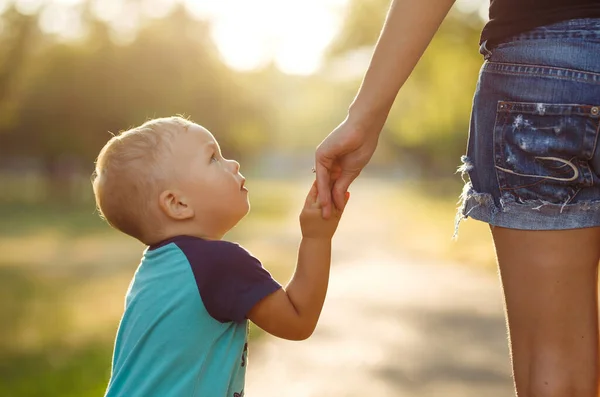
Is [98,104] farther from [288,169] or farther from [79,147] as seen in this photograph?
[288,169]

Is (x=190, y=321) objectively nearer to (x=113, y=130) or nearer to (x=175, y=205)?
→ (x=175, y=205)

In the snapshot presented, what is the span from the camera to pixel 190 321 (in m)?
2.19

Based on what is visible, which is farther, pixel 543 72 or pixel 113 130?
pixel 113 130

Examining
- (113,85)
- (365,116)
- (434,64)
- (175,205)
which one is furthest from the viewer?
(113,85)

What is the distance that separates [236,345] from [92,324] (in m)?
5.12

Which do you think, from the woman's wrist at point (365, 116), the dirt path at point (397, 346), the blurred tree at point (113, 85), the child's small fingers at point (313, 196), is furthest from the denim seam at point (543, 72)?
the blurred tree at point (113, 85)

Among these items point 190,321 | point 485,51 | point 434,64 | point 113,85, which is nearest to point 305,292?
point 190,321

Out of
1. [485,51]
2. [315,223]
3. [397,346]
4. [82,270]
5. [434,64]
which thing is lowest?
[315,223]

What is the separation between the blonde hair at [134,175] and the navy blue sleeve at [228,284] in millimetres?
257

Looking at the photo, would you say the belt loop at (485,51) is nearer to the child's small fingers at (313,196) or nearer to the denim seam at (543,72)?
the denim seam at (543,72)

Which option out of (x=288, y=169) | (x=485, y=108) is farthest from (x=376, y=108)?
(x=288, y=169)

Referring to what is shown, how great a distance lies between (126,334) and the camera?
7.45 ft

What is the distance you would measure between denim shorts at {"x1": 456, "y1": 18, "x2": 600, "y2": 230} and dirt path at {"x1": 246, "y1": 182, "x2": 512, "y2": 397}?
2904 mm

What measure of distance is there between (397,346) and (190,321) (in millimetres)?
3950
